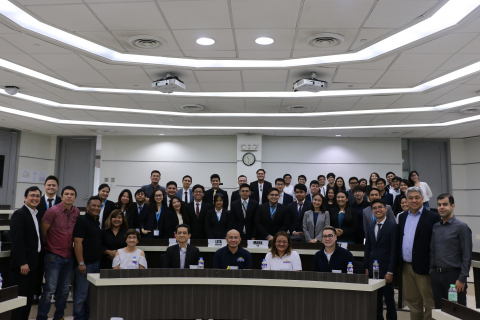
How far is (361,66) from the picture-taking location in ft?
17.9

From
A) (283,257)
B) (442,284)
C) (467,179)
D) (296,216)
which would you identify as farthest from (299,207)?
(467,179)

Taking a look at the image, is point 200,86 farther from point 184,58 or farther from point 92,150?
point 92,150

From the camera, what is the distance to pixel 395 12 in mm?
3928

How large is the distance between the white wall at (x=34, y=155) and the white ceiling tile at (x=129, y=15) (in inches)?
330

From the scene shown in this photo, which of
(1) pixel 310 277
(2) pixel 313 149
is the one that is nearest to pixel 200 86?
(1) pixel 310 277

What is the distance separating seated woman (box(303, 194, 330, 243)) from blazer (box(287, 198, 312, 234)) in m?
0.24

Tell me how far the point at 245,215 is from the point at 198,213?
75cm

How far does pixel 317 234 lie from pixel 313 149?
567cm

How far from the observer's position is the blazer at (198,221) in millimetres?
6227

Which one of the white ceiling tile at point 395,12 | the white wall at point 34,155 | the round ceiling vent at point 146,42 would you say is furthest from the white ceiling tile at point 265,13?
the white wall at point 34,155

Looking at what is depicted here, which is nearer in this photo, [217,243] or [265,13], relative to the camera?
[265,13]

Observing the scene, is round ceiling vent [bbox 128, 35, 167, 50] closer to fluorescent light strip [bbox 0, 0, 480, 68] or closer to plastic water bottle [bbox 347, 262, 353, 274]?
fluorescent light strip [bbox 0, 0, 480, 68]

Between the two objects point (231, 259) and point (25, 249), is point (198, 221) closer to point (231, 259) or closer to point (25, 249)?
point (231, 259)

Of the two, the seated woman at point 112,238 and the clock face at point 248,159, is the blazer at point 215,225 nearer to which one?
the seated woman at point 112,238
